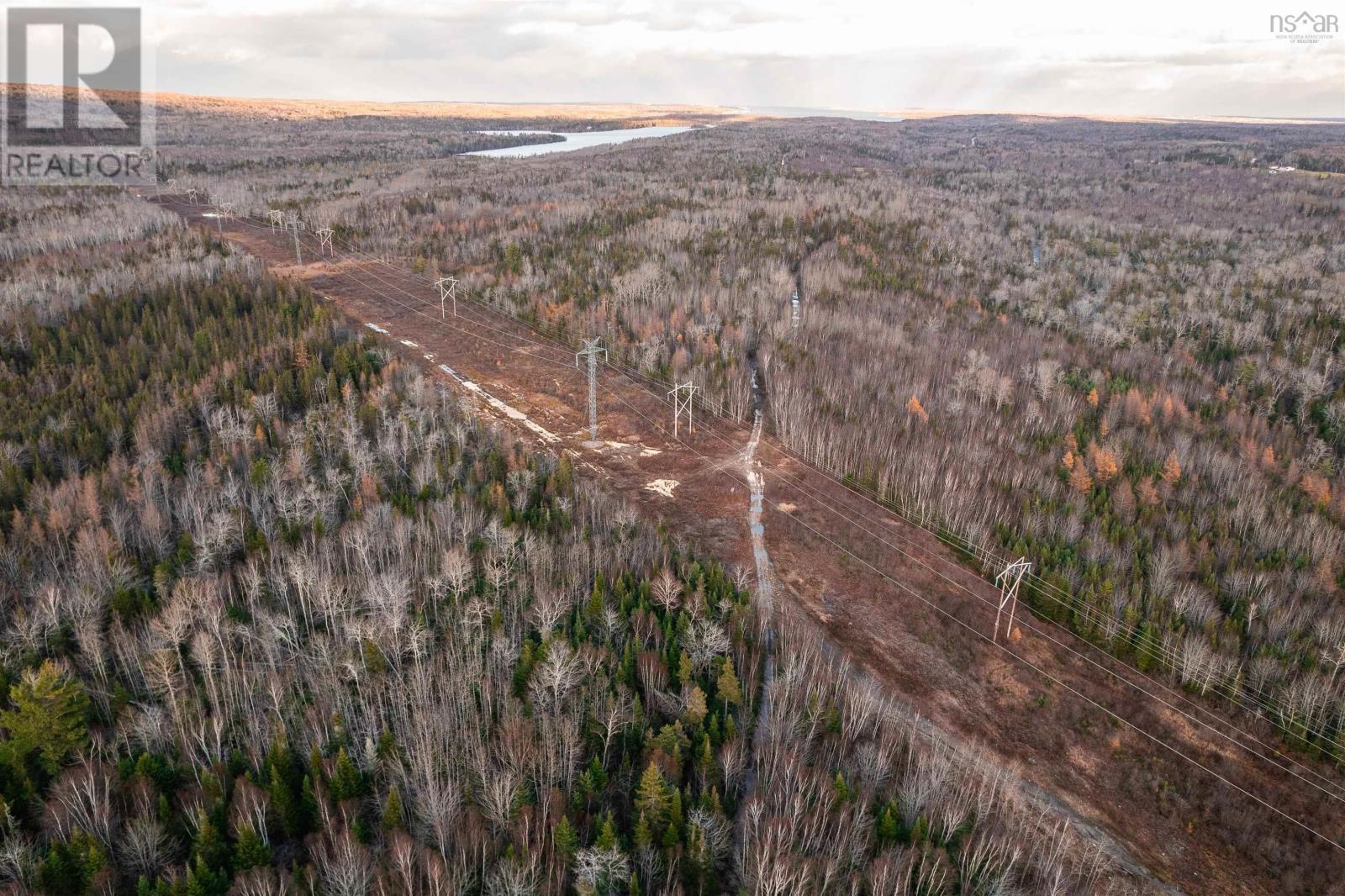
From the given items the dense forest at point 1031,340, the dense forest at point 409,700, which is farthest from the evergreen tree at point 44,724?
the dense forest at point 1031,340

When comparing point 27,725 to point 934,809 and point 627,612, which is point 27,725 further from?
point 934,809

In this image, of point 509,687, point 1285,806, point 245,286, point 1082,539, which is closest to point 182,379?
point 245,286

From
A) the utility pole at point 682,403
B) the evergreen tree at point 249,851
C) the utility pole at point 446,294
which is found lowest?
the evergreen tree at point 249,851

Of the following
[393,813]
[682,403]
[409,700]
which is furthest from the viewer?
[682,403]

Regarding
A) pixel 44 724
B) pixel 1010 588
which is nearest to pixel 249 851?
pixel 44 724

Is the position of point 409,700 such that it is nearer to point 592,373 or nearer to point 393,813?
point 393,813

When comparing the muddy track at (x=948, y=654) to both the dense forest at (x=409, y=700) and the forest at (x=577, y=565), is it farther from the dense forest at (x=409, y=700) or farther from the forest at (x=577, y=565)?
the dense forest at (x=409, y=700)
